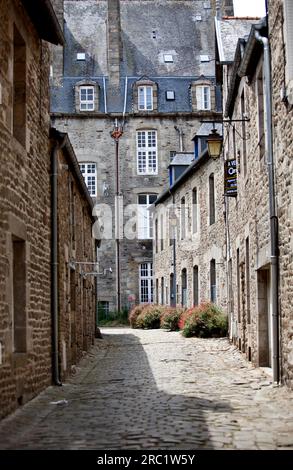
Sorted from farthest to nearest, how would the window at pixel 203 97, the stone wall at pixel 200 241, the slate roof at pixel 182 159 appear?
1. the window at pixel 203 97
2. the slate roof at pixel 182 159
3. the stone wall at pixel 200 241

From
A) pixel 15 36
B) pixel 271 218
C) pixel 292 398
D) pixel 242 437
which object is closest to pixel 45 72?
pixel 15 36

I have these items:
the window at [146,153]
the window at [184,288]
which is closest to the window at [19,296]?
the window at [184,288]

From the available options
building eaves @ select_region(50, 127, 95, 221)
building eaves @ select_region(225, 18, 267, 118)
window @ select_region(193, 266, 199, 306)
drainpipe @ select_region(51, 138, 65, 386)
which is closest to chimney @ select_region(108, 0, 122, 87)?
window @ select_region(193, 266, 199, 306)

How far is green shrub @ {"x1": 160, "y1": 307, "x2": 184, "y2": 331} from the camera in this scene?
26250mm

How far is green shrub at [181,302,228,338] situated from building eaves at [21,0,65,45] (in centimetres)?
1107

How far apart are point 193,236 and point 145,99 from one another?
13352 mm

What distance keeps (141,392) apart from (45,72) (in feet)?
15.9

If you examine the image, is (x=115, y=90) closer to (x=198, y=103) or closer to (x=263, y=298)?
(x=198, y=103)

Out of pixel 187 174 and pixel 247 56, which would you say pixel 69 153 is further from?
pixel 187 174

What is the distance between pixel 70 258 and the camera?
568 inches

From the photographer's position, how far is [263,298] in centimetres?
1296

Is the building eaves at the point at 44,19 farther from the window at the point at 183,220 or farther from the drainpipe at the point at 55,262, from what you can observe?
the window at the point at 183,220

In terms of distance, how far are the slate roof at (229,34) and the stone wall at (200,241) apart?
12.2ft

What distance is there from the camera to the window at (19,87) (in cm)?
978
